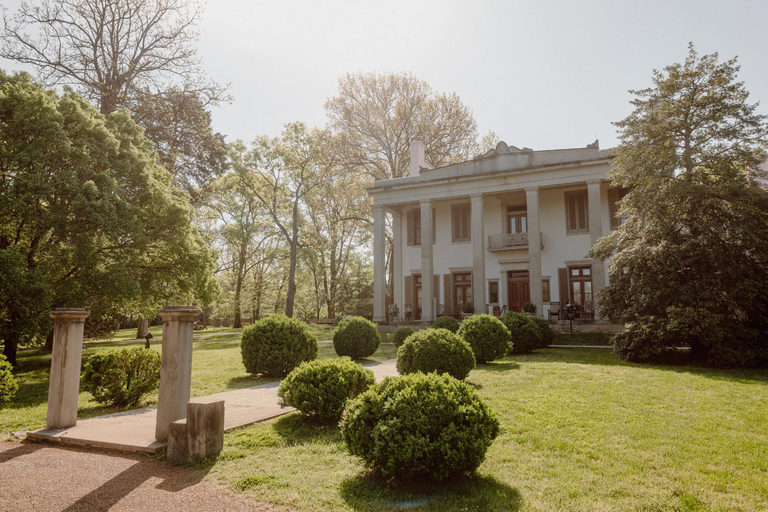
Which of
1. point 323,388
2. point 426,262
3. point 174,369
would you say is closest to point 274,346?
point 323,388

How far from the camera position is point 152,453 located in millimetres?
4828

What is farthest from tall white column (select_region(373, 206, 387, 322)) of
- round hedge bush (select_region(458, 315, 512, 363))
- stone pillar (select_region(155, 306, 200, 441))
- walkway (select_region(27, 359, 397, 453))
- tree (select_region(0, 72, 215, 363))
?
stone pillar (select_region(155, 306, 200, 441))

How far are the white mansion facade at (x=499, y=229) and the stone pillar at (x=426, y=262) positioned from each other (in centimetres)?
5

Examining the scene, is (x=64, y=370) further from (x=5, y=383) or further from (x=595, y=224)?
(x=595, y=224)

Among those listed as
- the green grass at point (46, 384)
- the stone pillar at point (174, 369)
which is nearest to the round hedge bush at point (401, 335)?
the green grass at point (46, 384)

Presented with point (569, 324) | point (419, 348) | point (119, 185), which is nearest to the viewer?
point (419, 348)

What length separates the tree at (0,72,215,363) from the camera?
9.19 meters

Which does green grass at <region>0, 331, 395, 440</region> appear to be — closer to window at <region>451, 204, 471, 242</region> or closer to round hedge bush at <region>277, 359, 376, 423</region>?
round hedge bush at <region>277, 359, 376, 423</region>

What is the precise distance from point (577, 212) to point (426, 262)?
26.0 feet

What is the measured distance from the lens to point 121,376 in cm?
716

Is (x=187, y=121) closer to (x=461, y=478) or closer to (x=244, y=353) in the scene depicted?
(x=244, y=353)

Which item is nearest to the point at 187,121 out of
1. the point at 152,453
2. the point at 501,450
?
the point at 152,453

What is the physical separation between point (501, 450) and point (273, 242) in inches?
1383

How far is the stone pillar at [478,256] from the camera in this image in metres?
21.7
